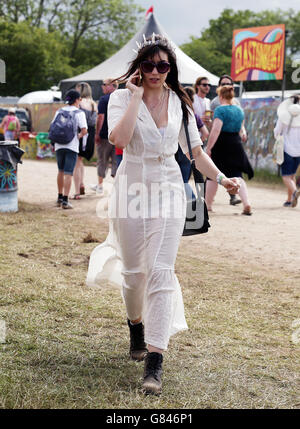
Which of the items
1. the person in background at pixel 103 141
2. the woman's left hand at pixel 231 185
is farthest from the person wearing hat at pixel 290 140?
the woman's left hand at pixel 231 185

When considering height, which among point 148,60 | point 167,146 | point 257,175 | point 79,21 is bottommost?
point 257,175

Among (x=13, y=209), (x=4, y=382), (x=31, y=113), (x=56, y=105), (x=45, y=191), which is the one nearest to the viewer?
(x=4, y=382)

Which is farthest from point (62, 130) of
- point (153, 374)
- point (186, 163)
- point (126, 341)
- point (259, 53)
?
point (259, 53)

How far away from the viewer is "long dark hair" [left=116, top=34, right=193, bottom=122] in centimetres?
363

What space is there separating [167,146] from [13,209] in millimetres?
6619

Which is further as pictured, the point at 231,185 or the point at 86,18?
the point at 86,18

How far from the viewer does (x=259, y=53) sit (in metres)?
18.4

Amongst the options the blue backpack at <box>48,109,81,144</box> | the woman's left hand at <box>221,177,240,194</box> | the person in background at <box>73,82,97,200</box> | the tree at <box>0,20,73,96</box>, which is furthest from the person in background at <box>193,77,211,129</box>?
the tree at <box>0,20,73,96</box>

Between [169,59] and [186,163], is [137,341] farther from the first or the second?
[186,163]

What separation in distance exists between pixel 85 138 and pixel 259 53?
886cm

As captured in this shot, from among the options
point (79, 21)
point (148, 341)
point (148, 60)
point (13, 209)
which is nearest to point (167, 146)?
point (148, 60)

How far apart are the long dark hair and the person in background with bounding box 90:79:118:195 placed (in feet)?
20.1
